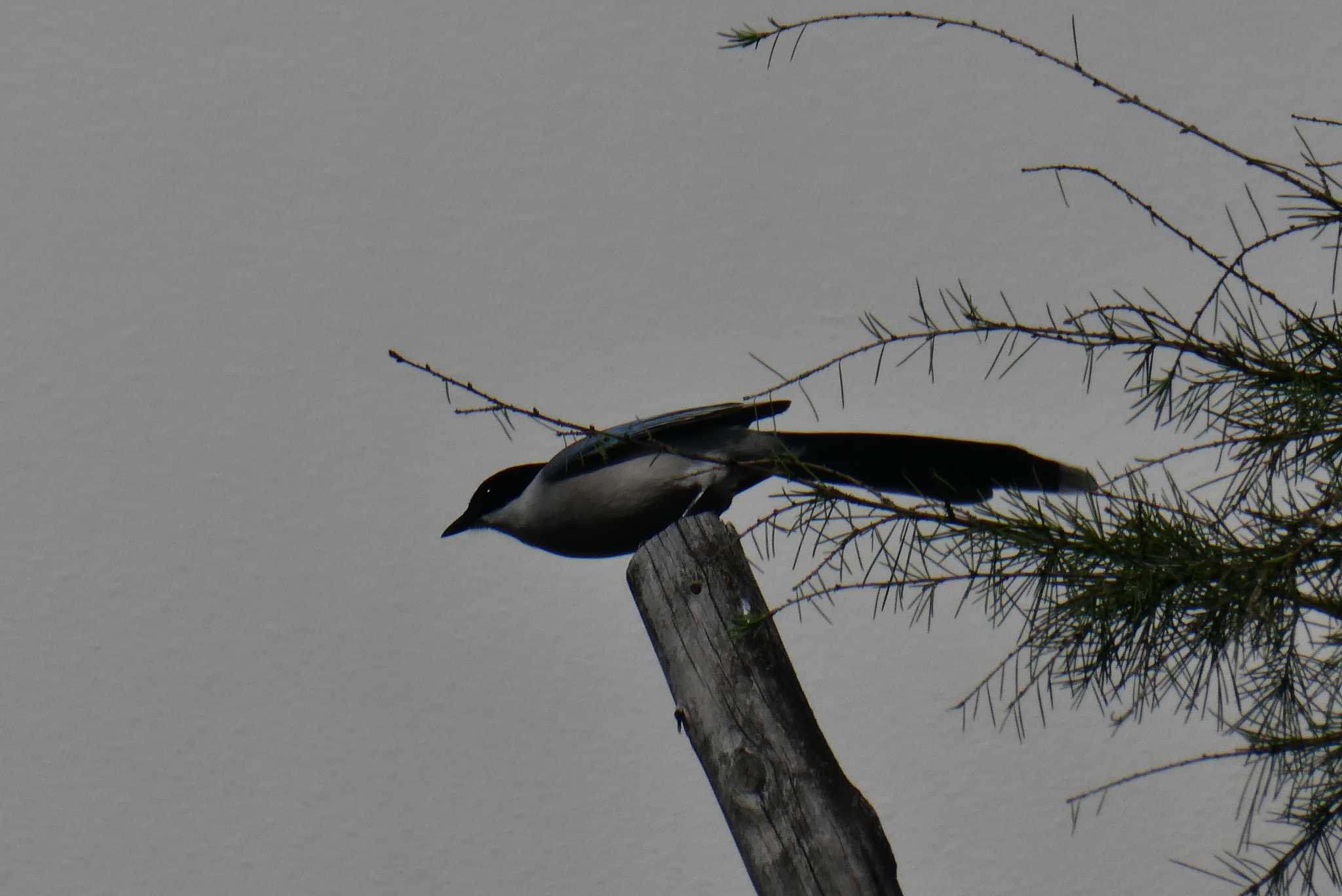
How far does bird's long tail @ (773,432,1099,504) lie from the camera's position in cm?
98

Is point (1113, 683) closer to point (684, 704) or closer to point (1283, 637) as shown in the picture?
point (1283, 637)

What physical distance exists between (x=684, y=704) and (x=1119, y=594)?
0.99 ft

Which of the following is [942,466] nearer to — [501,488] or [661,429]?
[661,429]

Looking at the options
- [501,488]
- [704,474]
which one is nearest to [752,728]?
[704,474]

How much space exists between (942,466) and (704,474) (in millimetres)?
188

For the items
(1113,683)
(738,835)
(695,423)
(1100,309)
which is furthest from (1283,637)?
(695,423)

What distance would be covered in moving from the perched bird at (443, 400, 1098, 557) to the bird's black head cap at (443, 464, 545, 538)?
0.21ft

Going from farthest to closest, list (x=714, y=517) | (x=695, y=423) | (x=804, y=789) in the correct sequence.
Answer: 1. (x=695, y=423)
2. (x=714, y=517)
3. (x=804, y=789)

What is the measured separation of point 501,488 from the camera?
1.24m

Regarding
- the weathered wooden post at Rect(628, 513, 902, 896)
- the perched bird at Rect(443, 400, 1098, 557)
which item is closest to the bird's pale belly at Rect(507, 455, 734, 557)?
the perched bird at Rect(443, 400, 1098, 557)

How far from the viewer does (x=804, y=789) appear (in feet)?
2.54

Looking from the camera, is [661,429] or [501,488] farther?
[501,488]

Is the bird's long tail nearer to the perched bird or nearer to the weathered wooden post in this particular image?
the perched bird

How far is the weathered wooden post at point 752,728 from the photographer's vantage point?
76 cm
